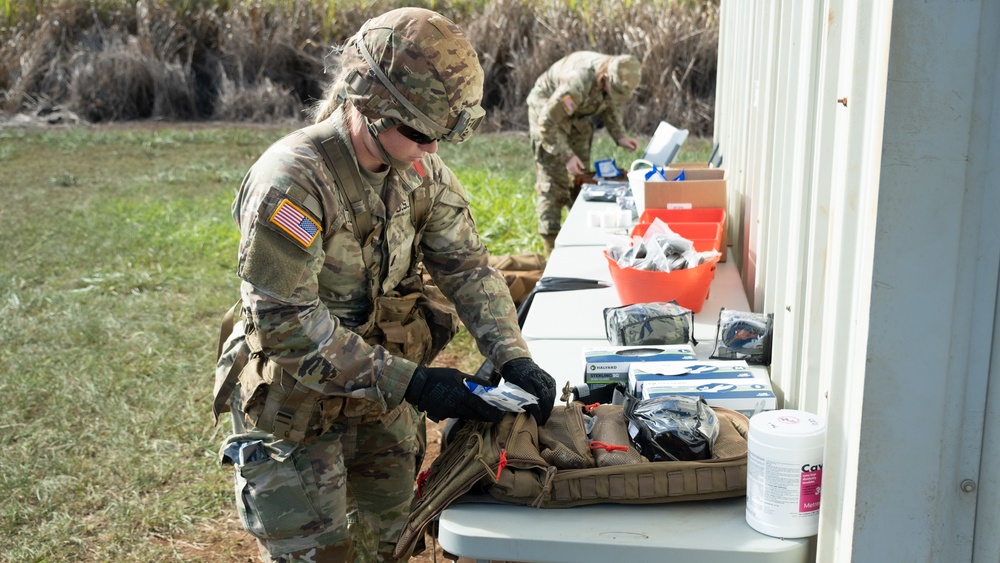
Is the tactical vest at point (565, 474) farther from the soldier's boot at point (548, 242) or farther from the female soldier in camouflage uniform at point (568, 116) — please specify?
the soldier's boot at point (548, 242)

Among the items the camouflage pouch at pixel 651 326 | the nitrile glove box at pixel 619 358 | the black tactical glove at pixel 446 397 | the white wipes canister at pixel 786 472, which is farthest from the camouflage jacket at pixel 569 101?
the white wipes canister at pixel 786 472

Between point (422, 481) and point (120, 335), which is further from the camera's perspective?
point (120, 335)

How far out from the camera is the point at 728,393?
92.6 inches

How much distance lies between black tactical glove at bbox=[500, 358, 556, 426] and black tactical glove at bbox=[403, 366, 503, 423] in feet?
0.30

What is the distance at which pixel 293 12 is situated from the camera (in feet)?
53.6

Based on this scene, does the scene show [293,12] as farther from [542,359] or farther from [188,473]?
[542,359]

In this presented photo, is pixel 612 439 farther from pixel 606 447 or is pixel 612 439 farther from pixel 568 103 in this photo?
pixel 568 103

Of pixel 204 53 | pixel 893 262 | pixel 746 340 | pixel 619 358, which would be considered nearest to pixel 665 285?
→ pixel 746 340

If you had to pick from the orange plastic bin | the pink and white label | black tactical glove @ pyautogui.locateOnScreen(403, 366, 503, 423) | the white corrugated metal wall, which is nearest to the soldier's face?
black tactical glove @ pyautogui.locateOnScreen(403, 366, 503, 423)

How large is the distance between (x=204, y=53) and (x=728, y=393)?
16.1 meters

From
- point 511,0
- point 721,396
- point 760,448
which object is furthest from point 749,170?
point 511,0

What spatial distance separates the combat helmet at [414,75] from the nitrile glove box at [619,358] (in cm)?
77

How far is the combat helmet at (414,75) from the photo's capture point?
2.12 meters

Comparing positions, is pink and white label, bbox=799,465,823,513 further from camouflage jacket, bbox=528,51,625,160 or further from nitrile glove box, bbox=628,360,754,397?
camouflage jacket, bbox=528,51,625,160
